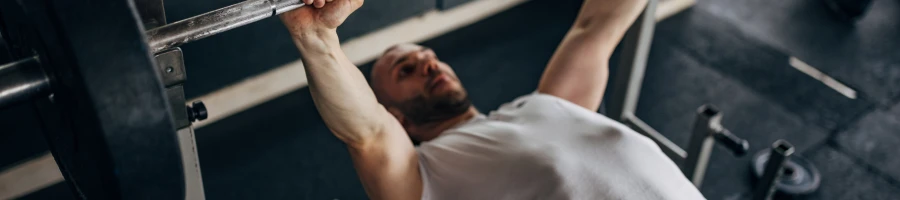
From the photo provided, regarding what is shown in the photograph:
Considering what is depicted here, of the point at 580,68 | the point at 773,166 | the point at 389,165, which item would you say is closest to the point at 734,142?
the point at 773,166

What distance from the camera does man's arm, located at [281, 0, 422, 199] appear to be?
3.89 feet

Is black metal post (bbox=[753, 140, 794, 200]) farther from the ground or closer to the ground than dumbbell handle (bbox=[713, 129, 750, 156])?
closer to the ground

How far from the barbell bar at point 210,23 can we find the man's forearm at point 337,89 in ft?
0.63

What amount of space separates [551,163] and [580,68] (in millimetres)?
389

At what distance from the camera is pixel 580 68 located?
1875 mm

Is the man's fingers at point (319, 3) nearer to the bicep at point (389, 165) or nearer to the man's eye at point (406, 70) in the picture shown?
the bicep at point (389, 165)

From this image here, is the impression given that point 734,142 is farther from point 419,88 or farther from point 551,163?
point 419,88

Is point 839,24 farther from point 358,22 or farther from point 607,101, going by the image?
point 358,22

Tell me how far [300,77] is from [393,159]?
1563 mm

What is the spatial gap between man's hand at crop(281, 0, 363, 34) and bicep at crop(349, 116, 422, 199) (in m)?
0.36

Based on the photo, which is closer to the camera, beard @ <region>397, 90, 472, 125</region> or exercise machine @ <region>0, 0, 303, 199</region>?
exercise machine @ <region>0, 0, 303, 199</region>

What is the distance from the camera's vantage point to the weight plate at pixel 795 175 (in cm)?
251

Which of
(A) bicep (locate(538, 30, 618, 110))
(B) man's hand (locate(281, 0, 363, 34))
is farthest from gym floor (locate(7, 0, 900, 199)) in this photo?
(B) man's hand (locate(281, 0, 363, 34))

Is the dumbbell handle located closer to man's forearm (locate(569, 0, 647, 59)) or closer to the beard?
man's forearm (locate(569, 0, 647, 59))
